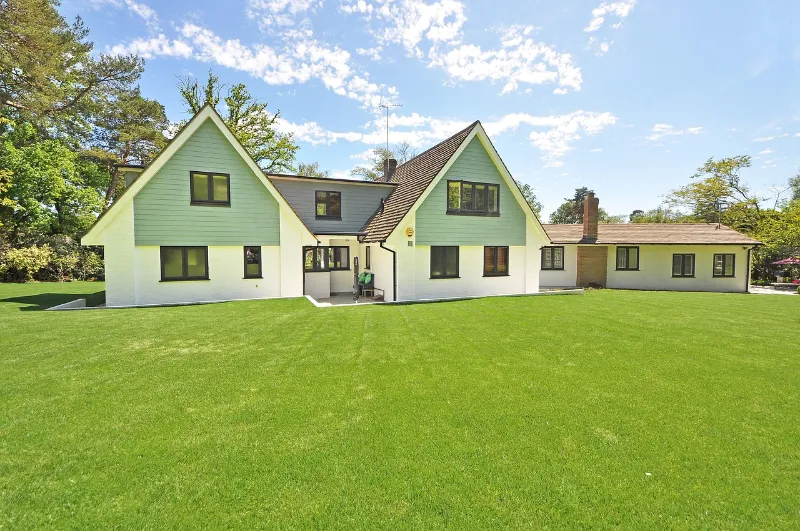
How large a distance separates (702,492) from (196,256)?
16414 millimetres

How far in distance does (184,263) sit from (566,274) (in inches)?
947

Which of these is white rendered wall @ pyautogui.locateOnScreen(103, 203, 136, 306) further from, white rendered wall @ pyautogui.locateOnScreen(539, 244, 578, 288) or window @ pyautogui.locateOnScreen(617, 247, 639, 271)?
window @ pyautogui.locateOnScreen(617, 247, 639, 271)

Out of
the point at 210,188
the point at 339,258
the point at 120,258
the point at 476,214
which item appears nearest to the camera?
the point at 120,258

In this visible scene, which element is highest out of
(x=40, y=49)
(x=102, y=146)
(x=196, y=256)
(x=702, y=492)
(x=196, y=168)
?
(x=40, y=49)

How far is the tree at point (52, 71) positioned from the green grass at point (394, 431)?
67.8ft

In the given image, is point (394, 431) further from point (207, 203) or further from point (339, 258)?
point (339, 258)

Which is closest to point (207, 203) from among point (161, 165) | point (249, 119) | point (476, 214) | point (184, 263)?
point (161, 165)

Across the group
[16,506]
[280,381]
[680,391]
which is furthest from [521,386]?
[16,506]

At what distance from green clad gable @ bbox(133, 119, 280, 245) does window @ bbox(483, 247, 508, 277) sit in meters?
10.3

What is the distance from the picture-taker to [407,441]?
13.8 feet

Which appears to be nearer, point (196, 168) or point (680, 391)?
point (680, 391)

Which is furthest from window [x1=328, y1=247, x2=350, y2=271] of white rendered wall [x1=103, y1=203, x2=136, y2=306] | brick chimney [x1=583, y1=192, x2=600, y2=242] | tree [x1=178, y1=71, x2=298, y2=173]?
tree [x1=178, y1=71, x2=298, y2=173]

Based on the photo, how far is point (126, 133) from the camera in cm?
3064

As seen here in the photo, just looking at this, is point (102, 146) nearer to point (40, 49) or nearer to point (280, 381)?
point (40, 49)
